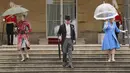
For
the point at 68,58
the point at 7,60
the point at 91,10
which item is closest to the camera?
the point at 68,58

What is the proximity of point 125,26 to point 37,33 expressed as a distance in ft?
15.5

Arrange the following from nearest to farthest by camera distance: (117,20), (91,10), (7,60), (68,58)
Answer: (68,58)
(7,60)
(117,20)
(91,10)

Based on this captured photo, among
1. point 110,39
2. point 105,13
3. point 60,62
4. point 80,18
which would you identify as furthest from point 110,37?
point 80,18

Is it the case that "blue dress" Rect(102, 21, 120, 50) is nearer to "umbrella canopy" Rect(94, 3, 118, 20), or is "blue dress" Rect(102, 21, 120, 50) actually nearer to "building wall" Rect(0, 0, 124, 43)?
"umbrella canopy" Rect(94, 3, 118, 20)

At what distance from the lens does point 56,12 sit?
20.0m

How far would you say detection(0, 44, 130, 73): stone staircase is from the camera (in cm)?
1445

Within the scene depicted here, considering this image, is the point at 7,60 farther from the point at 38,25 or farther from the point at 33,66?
the point at 38,25

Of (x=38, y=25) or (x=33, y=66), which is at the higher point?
(x=38, y=25)

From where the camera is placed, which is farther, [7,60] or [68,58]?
[7,60]

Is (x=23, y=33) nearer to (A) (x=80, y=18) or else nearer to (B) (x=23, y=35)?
(B) (x=23, y=35)

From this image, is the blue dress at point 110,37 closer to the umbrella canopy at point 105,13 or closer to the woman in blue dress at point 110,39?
the woman in blue dress at point 110,39

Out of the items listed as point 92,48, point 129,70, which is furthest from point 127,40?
point 129,70

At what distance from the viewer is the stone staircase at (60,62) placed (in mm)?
14453

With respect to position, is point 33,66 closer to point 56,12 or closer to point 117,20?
point 117,20
